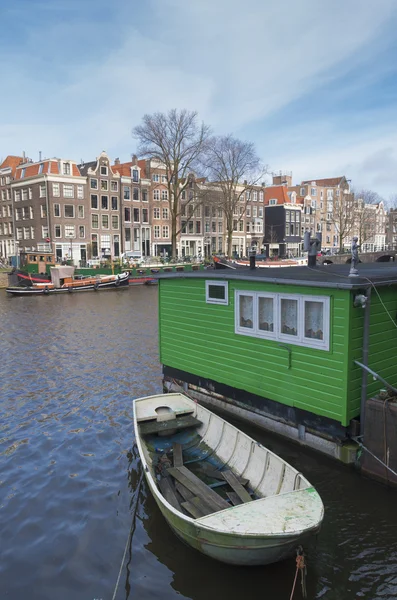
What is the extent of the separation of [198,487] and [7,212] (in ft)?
200

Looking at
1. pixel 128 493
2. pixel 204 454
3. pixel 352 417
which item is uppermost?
pixel 352 417

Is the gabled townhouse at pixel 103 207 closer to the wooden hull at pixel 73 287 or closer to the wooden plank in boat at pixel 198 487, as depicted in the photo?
the wooden hull at pixel 73 287

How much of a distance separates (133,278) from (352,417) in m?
41.1

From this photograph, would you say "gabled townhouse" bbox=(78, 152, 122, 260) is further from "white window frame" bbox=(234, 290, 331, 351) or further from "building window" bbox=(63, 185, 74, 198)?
"white window frame" bbox=(234, 290, 331, 351)

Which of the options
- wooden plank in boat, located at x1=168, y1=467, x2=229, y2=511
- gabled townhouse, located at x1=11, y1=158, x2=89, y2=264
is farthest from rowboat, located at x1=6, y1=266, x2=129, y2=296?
wooden plank in boat, located at x1=168, y1=467, x2=229, y2=511

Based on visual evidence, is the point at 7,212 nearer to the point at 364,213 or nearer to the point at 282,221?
the point at 282,221

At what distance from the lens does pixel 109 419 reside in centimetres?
1248

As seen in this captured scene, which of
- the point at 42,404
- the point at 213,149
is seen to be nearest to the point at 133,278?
the point at 213,149

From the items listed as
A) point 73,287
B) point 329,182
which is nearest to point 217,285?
point 73,287

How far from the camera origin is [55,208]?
177 feet

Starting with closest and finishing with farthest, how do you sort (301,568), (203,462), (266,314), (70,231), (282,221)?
(301,568) → (203,462) → (266,314) → (70,231) → (282,221)

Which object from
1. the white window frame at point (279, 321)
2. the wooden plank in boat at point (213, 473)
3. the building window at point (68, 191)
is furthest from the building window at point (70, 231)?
the wooden plank in boat at point (213, 473)

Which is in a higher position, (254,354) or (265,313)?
(265,313)

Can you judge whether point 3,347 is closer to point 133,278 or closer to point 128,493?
point 128,493
